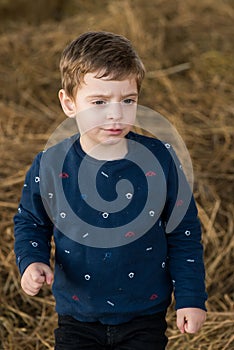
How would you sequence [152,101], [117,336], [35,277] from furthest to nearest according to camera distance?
1. [152,101]
2. [117,336]
3. [35,277]

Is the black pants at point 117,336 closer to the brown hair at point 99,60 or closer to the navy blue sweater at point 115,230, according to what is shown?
the navy blue sweater at point 115,230

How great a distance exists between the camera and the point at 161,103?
3449 millimetres

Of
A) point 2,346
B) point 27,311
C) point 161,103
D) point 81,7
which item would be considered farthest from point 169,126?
point 81,7

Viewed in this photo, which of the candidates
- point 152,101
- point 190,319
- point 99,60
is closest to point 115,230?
point 190,319

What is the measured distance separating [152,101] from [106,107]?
1.87 metres

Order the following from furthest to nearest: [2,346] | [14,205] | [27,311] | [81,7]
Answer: [81,7] → [14,205] → [27,311] → [2,346]

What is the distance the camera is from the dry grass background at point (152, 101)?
7.93 ft

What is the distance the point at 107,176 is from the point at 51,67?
2.32 metres

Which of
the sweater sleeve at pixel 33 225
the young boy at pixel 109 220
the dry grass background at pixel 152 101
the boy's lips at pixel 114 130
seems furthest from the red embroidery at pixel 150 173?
the dry grass background at pixel 152 101

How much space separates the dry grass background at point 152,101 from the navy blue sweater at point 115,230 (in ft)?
1.69

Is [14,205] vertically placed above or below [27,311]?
above

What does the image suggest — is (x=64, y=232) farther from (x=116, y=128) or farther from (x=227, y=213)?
(x=227, y=213)

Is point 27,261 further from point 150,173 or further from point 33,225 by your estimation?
point 150,173

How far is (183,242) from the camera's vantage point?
5.65 ft
